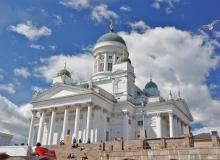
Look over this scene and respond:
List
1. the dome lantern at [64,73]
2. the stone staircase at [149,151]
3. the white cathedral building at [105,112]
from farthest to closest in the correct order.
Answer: the dome lantern at [64,73], the white cathedral building at [105,112], the stone staircase at [149,151]

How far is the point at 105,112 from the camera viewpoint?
158ft

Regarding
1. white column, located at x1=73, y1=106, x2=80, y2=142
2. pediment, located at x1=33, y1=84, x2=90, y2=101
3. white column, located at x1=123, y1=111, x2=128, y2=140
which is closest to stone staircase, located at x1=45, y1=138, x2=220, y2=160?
white column, located at x1=73, y1=106, x2=80, y2=142

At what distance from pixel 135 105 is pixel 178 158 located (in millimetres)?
29897

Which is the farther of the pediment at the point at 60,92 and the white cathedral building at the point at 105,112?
the pediment at the point at 60,92

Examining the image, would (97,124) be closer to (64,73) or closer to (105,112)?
(105,112)

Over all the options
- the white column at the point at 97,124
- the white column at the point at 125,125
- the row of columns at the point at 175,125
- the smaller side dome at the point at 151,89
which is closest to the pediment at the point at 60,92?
the white column at the point at 97,124

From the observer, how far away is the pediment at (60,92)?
46.4 m

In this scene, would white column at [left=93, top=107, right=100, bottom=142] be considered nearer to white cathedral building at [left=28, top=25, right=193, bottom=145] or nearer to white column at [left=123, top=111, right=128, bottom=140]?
white cathedral building at [left=28, top=25, right=193, bottom=145]

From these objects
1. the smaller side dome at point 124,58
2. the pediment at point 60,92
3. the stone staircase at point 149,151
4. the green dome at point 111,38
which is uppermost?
the green dome at point 111,38

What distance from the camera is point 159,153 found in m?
22.8

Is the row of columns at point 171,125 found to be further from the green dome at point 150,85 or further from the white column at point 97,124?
the green dome at point 150,85

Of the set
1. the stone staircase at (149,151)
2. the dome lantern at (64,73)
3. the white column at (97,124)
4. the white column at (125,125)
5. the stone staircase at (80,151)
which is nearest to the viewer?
the stone staircase at (149,151)

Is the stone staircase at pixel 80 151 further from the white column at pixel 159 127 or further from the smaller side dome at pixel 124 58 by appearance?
the smaller side dome at pixel 124 58

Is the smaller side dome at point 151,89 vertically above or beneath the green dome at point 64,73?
beneath
